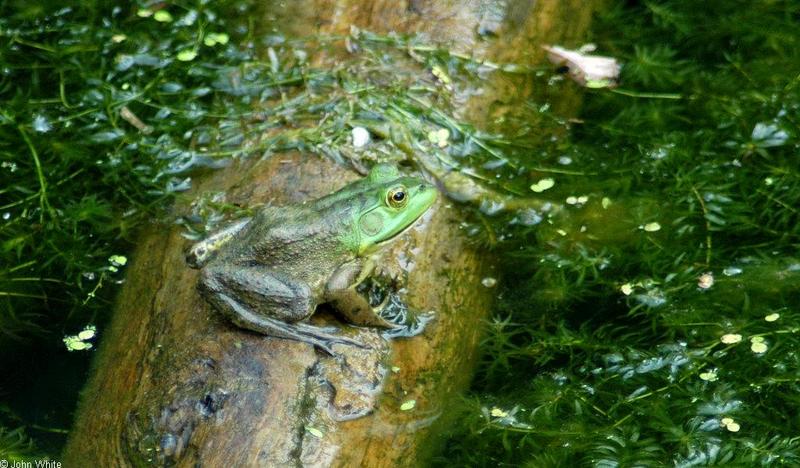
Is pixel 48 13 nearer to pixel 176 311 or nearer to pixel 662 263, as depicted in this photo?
pixel 176 311

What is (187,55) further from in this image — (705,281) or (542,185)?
(705,281)

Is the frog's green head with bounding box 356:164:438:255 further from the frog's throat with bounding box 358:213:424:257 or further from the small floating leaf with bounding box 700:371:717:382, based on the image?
the small floating leaf with bounding box 700:371:717:382

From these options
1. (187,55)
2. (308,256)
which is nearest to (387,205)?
(308,256)

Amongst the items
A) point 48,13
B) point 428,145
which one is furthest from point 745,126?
point 48,13

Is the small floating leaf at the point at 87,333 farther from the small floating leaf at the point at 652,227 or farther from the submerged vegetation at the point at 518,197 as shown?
the small floating leaf at the point at 652,227

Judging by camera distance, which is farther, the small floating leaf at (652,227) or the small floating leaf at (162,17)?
the small floating leaf at (162,17)

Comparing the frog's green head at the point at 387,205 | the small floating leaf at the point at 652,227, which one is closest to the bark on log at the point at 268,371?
the frog's green head at the point at 387,205
